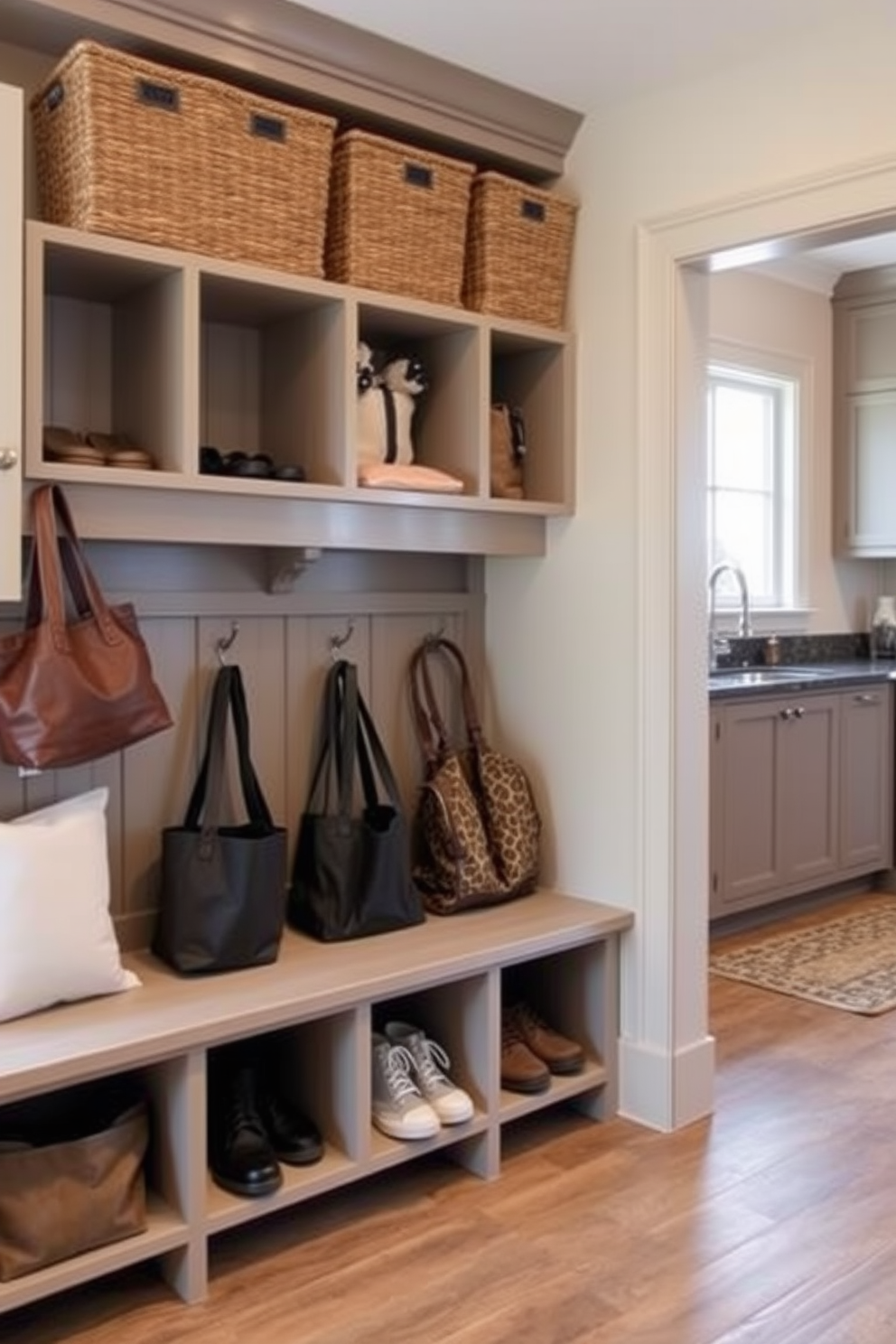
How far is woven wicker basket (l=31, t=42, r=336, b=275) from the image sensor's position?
81.0 inches

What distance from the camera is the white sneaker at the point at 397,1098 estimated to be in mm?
2357

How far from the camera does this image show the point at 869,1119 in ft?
9.18

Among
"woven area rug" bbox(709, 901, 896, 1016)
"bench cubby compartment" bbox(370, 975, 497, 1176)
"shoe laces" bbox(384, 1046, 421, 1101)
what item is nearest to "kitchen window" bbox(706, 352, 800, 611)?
"woven area rug" bbox(709, 901, 896, 1016)

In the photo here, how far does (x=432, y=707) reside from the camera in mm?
2943

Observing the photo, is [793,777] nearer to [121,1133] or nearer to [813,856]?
[813,856]

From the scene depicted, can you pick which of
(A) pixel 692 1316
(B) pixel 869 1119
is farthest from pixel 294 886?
(B) pixel 869 1119

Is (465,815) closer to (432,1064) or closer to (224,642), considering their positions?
(432,1064)

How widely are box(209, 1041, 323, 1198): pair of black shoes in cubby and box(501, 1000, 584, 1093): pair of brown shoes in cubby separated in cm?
48

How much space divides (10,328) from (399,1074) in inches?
61.3

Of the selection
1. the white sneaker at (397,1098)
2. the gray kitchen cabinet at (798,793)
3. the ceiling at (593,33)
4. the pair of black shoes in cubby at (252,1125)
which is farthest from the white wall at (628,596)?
the gray kitchen cabinet at (798,793)

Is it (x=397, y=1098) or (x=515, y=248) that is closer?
(x=397, y=1098)

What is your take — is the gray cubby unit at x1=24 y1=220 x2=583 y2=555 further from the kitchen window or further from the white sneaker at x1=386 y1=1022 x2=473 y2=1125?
the kitchen window

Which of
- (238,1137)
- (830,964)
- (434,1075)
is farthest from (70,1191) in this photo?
(830,964)

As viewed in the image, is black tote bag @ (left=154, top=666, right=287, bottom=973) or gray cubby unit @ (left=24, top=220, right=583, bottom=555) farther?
black tote bag @ (left=154, top=666, right=287, bottom=973)
